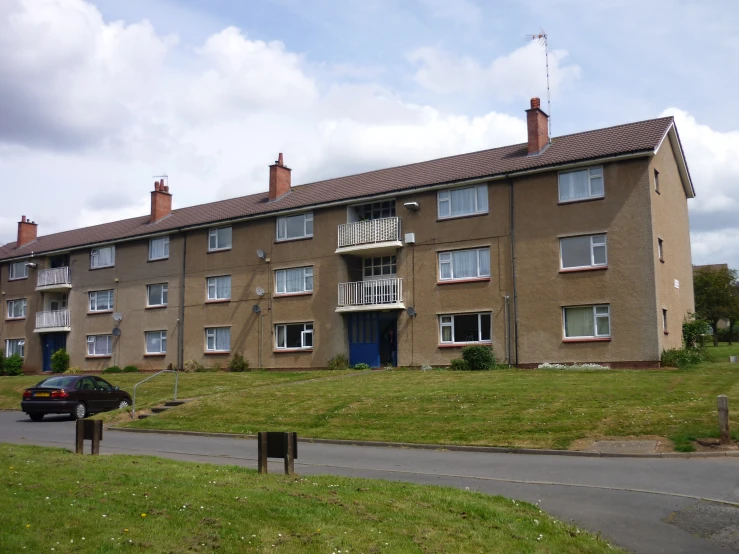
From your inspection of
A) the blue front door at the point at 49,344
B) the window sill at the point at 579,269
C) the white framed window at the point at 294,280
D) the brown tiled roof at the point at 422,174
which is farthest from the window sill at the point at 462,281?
the blue front door at the point at 49,344

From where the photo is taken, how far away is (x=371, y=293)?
104 ft

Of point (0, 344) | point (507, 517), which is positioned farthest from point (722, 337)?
point (507, 517)

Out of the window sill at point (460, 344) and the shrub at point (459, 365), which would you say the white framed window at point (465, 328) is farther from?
the shrub at point (459, 365)

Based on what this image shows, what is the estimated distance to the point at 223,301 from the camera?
37000 millimetres

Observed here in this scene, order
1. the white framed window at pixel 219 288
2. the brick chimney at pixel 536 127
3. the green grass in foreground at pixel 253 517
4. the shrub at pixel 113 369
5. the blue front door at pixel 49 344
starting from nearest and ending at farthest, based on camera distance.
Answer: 1. the green grass in foreground at pixel 253 517
2. the brick chimney at pixel 536 127
3. the white framed window at pixel 219 288
4. the shrub at pixel 113 369
5. the blue front door at pixel 49 344

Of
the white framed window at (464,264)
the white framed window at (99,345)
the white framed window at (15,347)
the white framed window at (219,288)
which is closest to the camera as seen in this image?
the white framed window at (464,264)

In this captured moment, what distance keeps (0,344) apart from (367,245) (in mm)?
29707

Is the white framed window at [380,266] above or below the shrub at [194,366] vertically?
above

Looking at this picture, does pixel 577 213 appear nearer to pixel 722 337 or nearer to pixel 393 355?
pixel 393 355

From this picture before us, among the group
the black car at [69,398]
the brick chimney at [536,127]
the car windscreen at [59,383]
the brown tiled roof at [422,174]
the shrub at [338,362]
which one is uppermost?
the brick chimney at [536,127]

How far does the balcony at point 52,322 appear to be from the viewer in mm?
44344

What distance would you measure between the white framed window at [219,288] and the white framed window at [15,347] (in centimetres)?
1700

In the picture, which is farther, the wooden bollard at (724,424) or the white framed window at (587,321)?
the white framed window at (587,321)

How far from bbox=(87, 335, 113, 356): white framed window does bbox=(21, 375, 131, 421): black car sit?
1698cm
